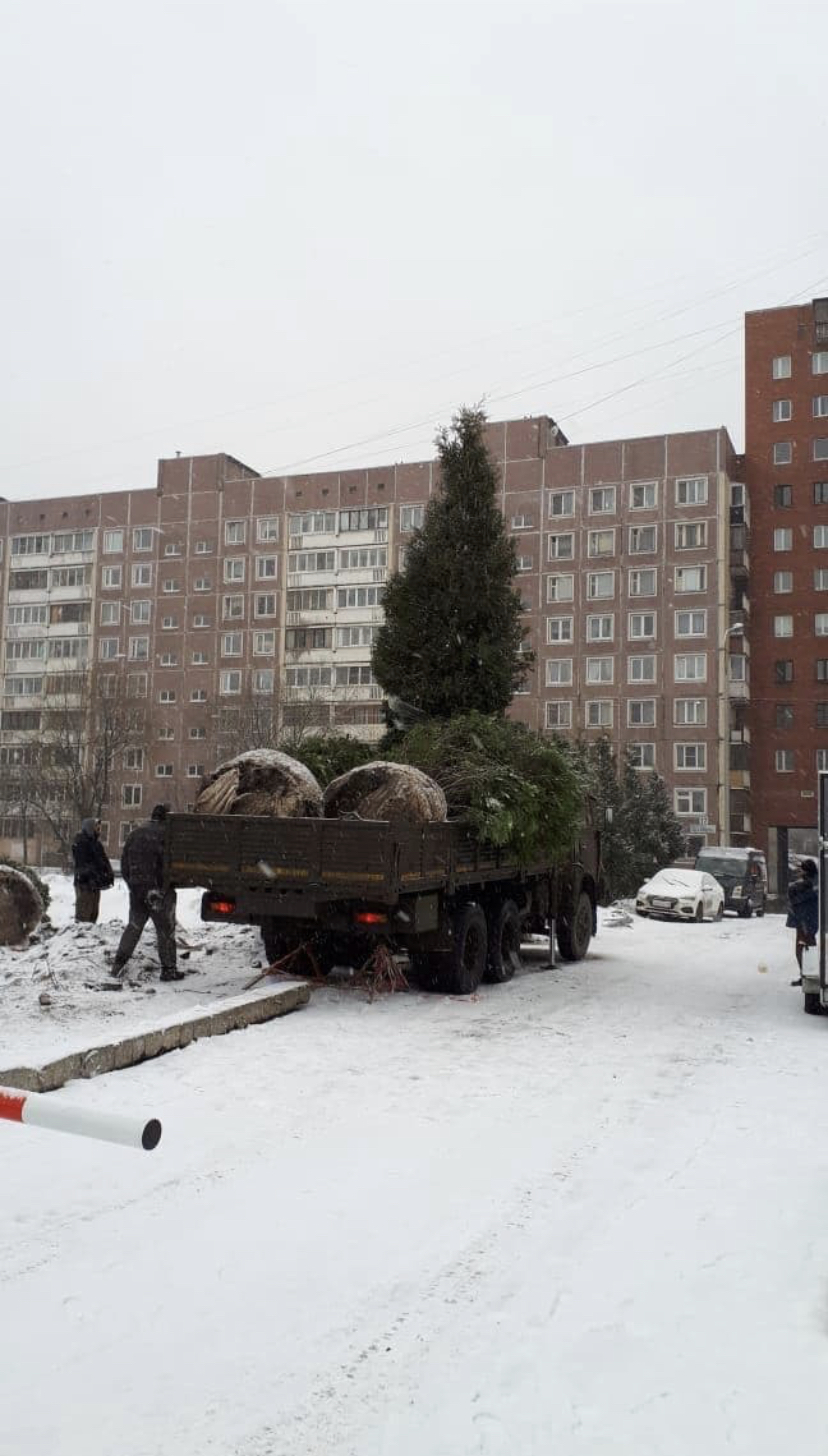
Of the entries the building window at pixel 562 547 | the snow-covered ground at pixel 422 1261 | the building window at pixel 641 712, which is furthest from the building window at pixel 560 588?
the snow-covered ground at pixel 422 1261

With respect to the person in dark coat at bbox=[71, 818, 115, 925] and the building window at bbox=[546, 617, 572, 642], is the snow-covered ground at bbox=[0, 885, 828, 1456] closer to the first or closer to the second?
the person in dark coat at bbox=[71, 818, 115, 925]

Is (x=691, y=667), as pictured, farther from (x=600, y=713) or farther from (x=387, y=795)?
(x=387, y=795)

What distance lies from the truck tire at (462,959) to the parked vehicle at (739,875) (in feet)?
68.7

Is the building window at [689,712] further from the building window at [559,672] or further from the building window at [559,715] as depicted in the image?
the building window at [559,672]

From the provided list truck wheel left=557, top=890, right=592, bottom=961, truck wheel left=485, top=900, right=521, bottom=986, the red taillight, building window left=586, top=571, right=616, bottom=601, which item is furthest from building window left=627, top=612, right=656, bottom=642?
the red taillight

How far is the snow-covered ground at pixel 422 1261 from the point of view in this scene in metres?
3.62

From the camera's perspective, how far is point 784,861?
2450 inches

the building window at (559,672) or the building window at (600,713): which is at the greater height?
the building window at (559,672)

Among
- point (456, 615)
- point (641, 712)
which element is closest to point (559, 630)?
point (641, 712)

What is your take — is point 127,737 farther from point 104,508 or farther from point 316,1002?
point 316,1002

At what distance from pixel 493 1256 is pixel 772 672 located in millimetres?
61600

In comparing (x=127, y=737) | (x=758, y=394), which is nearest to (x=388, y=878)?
(x=127, y=737)

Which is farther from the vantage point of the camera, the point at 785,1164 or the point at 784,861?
the point at 784,861

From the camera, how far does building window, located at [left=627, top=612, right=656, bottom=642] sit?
213 feet
